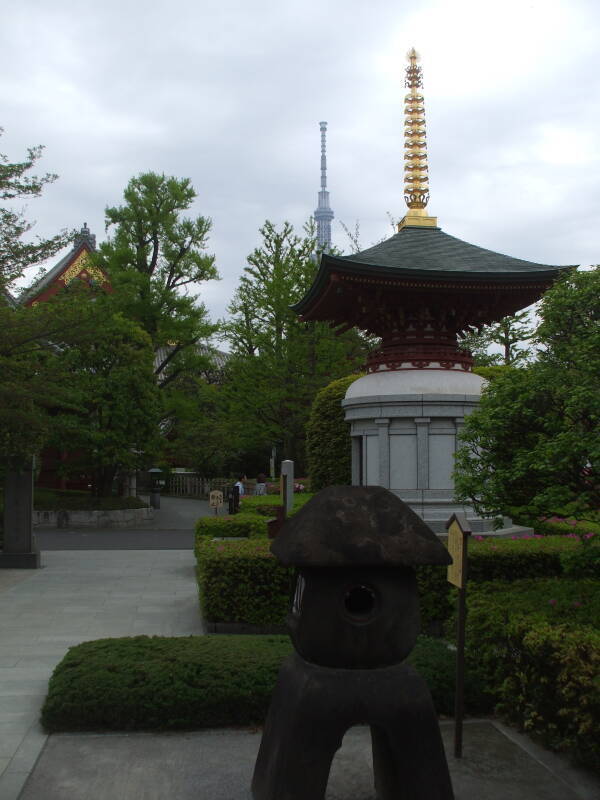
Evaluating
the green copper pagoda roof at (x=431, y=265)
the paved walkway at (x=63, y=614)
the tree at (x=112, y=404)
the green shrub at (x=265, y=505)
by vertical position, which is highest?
the green copper pagoda roof at (x=431, y=265)

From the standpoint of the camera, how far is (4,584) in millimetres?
14758

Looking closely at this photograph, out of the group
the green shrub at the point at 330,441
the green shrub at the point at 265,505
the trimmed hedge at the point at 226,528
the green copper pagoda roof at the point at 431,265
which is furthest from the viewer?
the green shrub at the point at 330,441

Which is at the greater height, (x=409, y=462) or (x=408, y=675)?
(x=409, y=462)

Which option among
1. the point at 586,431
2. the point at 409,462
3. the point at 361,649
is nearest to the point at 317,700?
the point at 361,649

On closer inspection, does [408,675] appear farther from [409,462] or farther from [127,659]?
[409,462]

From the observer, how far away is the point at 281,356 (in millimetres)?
31703

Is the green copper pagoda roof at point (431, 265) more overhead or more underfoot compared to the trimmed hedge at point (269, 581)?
more overhead

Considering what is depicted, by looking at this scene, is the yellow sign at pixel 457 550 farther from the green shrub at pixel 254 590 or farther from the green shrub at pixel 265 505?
the green shrub at pixel 265 505

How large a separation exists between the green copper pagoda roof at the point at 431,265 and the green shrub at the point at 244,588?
6.79m

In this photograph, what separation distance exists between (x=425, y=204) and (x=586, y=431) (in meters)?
13.1

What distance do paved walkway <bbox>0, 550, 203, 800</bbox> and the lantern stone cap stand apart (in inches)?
120

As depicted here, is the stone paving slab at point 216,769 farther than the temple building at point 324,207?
No

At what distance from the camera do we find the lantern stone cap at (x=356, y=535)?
4.72m

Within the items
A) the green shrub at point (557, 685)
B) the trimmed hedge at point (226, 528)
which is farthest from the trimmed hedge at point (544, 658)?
the trimmed hedge at point (226, 528)
